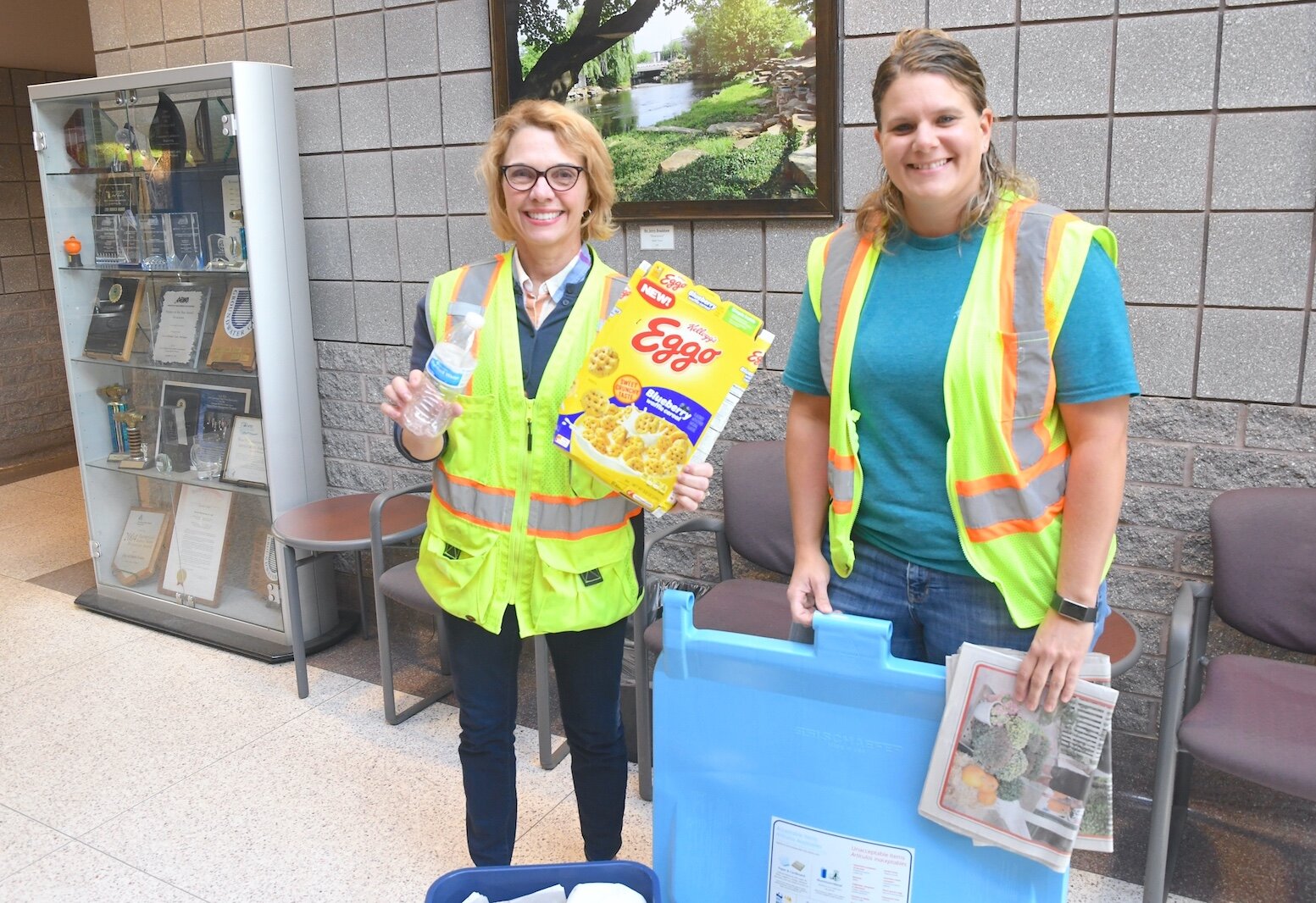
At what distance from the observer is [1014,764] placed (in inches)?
47.3

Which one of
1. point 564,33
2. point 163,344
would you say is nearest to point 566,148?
point 564,33

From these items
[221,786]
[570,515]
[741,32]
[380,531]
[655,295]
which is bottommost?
[221,786]

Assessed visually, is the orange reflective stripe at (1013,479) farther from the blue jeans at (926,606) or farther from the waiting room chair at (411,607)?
the waiting room chair at (411,607)

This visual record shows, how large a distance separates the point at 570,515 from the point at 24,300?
5452mm

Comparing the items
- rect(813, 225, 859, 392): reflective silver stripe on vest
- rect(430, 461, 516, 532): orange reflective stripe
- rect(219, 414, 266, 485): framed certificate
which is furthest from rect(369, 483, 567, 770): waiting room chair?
rect(813, 225, 859, 392): reflective silver stripe on vest

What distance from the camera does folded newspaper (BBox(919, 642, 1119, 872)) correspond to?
1.17 metres

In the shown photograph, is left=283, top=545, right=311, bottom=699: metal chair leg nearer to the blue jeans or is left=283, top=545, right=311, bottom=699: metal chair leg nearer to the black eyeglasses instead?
the black eyeglasses

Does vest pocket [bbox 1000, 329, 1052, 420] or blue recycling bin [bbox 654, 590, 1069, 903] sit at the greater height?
vest pocket [bbox 1000, 329, 1052, 420]

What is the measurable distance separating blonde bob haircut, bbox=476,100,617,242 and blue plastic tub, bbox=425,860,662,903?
103 cm

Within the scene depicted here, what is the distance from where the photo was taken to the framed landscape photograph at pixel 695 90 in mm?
2492

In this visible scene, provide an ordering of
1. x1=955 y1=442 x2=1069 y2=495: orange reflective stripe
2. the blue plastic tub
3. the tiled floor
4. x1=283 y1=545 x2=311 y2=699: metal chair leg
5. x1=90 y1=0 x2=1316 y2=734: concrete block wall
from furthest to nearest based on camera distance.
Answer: x1=283 y1=545 x2=311 y2=699: metal chair leg < the tiled floor < x1=90 y1=0 x2=1316 y2=734: concrete block wall < the blue plastic tub < x1=955 y1=442 x2=1069 y2=495: orange reflective stripe

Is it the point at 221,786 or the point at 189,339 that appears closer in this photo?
the point at 221,786

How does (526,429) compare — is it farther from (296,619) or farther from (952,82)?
(296,619)

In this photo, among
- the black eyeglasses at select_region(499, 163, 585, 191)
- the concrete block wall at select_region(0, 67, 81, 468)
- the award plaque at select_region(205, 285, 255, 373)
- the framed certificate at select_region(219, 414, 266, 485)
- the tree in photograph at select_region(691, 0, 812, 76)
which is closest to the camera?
the black eyeglasses at select_region(499, 163, 585, 191)
